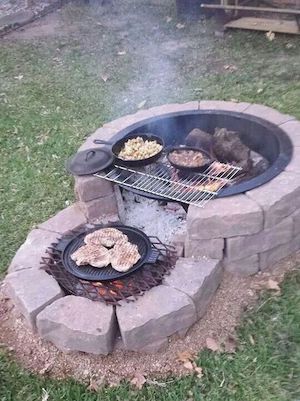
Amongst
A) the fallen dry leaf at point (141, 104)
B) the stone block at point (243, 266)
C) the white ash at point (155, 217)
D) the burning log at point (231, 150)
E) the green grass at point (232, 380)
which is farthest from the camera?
A: the fallen dry leaf at point (141, 104)

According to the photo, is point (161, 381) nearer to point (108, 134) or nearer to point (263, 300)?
point (263, 300)

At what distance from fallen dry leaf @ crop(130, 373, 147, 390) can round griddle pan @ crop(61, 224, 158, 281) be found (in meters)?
0.52

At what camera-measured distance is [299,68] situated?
5855 mm

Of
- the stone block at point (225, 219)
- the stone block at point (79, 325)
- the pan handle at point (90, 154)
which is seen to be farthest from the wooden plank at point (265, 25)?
the stone block at point (79, 325)

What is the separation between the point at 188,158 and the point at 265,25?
13.8 feet

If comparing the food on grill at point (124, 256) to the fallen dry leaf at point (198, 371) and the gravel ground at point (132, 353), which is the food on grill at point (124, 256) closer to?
the gravel ground at point (132, 353)

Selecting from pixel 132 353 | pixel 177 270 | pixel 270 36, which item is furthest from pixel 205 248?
pixel 270 36

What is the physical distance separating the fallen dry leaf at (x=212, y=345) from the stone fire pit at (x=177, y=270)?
134 mm

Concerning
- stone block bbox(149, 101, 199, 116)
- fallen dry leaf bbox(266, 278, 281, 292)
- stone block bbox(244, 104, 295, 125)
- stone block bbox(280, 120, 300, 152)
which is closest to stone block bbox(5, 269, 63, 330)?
fallen dry leaf bbox(266, 278, 281, 292)

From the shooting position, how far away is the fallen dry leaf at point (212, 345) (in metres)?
2.71

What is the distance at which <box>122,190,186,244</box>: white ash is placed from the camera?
3283 millimetres

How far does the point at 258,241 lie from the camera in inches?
116

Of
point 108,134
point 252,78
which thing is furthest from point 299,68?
point 108,134

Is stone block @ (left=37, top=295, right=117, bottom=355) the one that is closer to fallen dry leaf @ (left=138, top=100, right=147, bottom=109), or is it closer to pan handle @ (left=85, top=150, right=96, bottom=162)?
pan handle @ (left=85, top=150, right=96, bottom=162)
